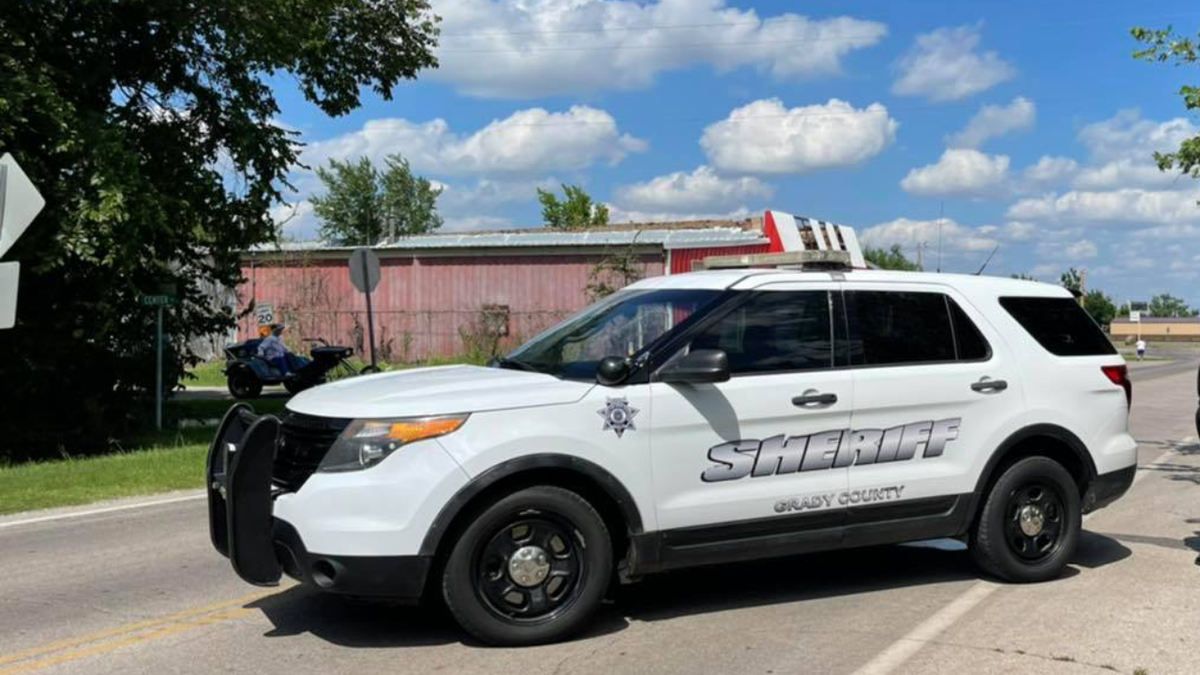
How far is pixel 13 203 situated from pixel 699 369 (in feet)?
23.7

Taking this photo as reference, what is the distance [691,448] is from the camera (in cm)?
554

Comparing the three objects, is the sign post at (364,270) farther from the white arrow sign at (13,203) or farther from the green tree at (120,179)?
the white arrow sign at (13,203)

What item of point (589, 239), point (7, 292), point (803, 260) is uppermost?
point (589, 239)

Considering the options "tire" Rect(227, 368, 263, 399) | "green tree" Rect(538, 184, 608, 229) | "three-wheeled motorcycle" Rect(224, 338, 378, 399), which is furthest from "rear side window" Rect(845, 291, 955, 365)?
"green tree" Rect(538, 184, 608, 229)

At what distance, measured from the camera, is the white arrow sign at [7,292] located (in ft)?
31.2

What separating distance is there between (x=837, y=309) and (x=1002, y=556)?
1.86 meters

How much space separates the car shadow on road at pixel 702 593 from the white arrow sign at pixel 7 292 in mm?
4941

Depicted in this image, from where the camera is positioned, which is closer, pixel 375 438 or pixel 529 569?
pixel 375 438

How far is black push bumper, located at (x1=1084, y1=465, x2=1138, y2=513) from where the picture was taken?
6852 mm

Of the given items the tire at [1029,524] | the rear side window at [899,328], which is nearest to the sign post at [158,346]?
the rear side window at [899,328]

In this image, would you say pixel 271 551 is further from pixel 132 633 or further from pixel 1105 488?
pixel 1105 488

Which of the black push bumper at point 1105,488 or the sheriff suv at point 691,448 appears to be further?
the black push bumper at point 1105,488

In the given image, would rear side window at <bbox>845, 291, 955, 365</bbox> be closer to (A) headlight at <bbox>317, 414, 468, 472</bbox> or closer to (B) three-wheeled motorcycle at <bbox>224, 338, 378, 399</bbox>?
(A) headlight at <bbox>317, 414, 468, 472</bbox>

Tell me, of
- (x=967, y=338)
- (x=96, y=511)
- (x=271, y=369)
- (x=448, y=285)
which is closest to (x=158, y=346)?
(x=271, y=369)
